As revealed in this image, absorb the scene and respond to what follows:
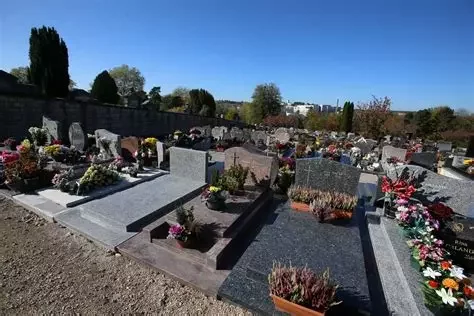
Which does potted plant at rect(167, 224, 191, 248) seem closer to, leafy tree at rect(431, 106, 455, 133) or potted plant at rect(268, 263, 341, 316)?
potted plant at rect(268, 263, 341, 316)

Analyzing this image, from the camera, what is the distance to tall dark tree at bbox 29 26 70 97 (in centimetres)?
1798

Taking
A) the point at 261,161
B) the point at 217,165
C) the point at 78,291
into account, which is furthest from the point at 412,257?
the point at 217,165

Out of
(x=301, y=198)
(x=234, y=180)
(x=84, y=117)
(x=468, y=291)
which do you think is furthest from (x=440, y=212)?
(x=84, y=117)

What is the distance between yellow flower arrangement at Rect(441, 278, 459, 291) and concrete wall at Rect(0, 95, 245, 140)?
1529 centimetres

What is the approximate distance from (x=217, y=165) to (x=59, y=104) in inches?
403

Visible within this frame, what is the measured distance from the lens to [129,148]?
9.71m

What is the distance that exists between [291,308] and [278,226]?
73.1 inches

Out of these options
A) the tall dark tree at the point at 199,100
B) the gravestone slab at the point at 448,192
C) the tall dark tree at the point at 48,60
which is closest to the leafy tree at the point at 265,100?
the tall dark tree at the point at 199,100

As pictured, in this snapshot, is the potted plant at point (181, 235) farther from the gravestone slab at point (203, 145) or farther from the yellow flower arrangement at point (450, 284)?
the gravestone slab at point (203, 145)

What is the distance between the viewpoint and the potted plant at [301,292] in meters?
2.68

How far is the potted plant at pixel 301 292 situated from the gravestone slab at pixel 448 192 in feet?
12.7

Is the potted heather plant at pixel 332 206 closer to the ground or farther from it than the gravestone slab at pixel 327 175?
closer to the ground

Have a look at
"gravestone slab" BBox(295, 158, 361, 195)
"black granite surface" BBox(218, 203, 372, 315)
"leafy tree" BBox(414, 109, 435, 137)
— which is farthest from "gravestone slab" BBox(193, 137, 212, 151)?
"leafy tree" BBox(414, 109, 435, 137)

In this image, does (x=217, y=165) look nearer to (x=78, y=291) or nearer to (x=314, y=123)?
(x=78, y=291)
